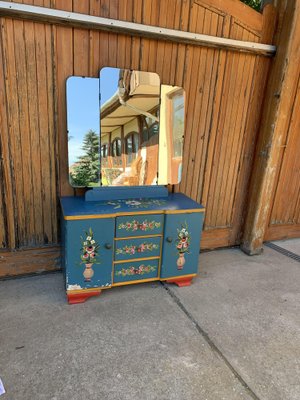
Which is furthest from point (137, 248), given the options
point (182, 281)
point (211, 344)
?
point (211, 344)

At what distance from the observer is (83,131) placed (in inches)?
91.0

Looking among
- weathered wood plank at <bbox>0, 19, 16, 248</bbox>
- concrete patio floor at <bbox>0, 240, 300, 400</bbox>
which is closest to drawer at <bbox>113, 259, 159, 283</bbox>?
concrete patio floor at <bbox>0, 240, 300, 400</bbox>

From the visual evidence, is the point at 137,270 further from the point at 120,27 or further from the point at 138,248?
the point at 120,27

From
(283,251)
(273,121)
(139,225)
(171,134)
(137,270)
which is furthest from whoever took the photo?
(283,251)

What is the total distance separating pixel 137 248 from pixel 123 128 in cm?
102

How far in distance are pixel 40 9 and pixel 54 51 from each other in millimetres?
270

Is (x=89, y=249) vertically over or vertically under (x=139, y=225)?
under

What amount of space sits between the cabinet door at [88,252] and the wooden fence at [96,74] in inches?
20.6

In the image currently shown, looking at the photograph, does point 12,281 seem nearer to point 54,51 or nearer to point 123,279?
point 123,279

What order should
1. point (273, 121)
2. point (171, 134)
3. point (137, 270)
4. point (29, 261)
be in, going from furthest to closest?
point (273, 121), point (171, 134), point (29, 261), point (137, 270)

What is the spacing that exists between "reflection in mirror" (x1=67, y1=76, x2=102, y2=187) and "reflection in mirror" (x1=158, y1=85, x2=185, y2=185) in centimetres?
60

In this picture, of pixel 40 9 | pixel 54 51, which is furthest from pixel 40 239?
pixel 40 9

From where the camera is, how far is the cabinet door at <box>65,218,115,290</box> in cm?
206

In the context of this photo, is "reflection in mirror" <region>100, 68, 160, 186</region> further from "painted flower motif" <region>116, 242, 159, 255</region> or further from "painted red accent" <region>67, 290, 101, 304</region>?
"painted red accent" <region>67, 290, 101, 304</region>
